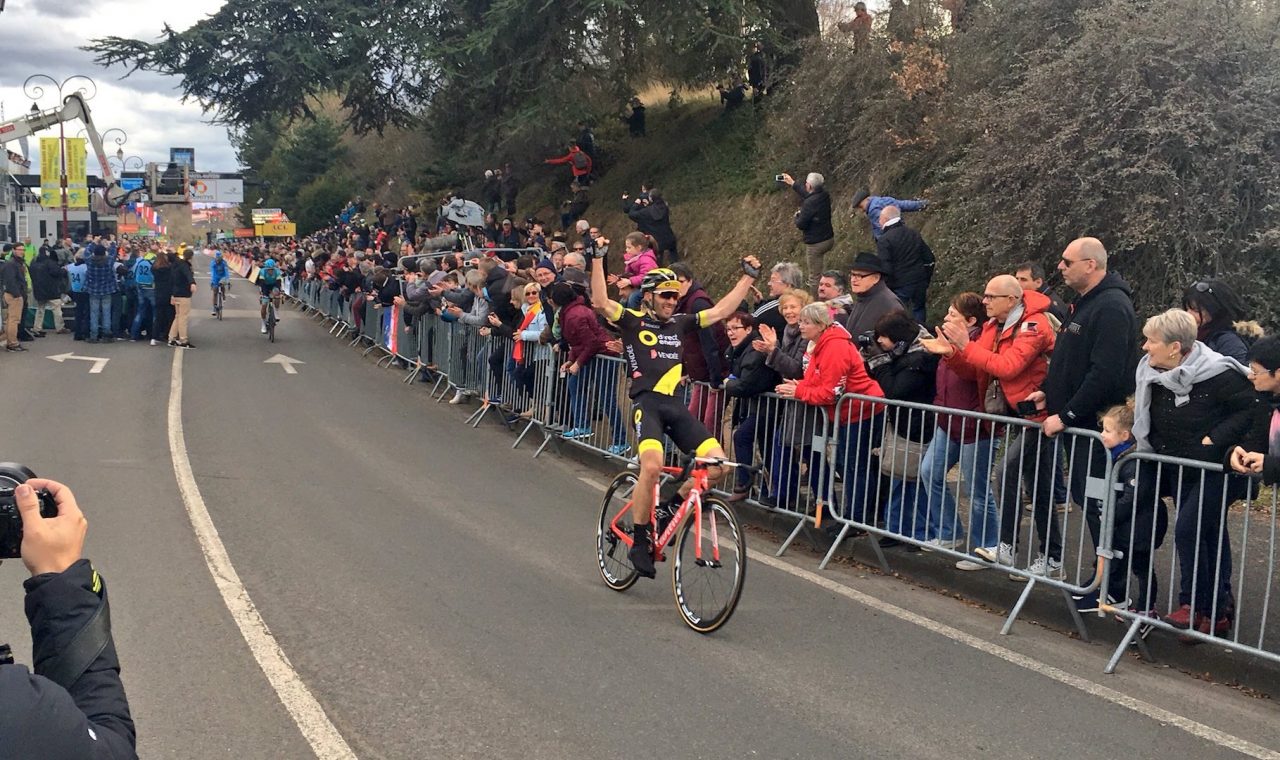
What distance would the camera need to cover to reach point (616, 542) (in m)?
7.59

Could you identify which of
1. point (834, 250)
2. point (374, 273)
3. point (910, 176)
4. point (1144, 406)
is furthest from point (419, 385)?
point (1144, 406)

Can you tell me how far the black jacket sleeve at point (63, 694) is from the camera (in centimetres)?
212

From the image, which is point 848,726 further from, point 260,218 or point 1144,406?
point 260,218

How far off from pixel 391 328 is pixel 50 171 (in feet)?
126

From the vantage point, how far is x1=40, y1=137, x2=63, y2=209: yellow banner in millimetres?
48531

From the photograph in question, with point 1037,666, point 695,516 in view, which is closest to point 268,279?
point 695,516

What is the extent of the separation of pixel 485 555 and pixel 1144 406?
14.8ft

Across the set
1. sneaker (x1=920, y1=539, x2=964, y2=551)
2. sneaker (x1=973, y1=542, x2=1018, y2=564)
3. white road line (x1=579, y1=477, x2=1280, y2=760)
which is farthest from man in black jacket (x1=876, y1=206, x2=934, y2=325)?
sneaker (x1=973, y1=542, x2=1018, y2=564)

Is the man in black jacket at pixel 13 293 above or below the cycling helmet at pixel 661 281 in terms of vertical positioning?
below

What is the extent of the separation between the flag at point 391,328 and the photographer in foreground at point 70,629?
18.2m

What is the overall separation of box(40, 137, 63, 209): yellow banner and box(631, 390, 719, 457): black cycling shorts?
47394 mm

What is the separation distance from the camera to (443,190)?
40.4 m

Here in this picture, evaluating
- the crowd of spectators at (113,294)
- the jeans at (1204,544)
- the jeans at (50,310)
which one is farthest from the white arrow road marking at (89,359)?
the jeans at (1204,544)

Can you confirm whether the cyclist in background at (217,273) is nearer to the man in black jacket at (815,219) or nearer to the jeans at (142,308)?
the jeans at (142,308)
